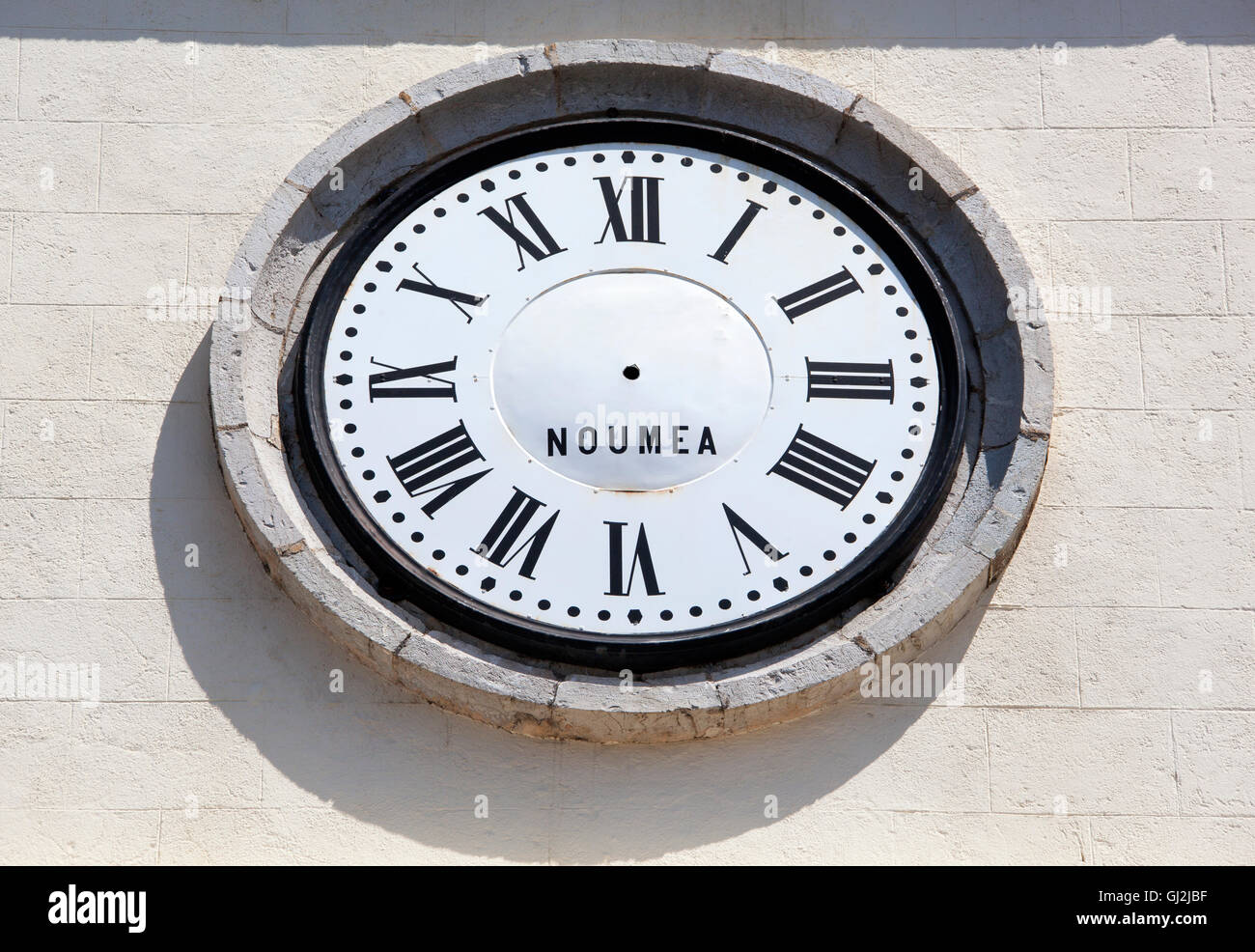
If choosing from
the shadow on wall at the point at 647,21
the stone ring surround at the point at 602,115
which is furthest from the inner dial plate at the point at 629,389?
the shadow on wall at the point at 647,21

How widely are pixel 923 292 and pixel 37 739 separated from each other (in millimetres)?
2997

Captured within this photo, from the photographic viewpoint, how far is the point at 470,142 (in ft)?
21.1

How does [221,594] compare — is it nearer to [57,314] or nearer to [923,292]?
[57,314]

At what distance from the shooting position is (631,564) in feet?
18.8

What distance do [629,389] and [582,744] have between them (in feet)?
3.60

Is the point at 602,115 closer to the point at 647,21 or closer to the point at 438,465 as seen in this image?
the point at 647,21

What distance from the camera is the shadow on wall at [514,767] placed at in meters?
5.53

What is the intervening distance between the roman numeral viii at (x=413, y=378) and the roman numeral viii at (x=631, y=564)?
0.67 m
